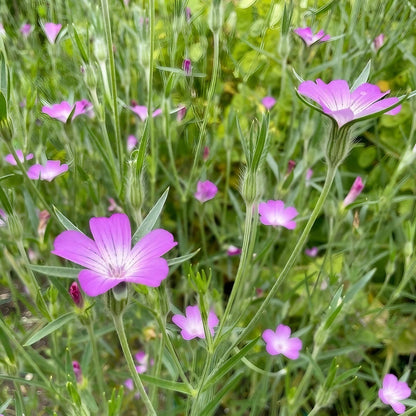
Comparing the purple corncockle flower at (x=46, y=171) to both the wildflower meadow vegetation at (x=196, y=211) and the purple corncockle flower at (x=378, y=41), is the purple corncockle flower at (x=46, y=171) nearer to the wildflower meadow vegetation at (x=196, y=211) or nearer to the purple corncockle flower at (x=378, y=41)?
the wildflower meadow vegetation at (x=196, y=211)

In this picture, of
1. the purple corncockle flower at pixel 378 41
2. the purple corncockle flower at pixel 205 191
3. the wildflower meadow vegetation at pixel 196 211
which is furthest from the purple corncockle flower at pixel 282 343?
the purple corncockle flower at pixel 378 41

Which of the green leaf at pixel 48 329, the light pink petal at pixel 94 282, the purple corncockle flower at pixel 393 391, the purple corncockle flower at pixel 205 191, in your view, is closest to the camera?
the light pink petal at pixel 94 282

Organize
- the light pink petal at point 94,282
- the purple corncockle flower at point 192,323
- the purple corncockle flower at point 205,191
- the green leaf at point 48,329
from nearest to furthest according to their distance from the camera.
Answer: the light pink petal at point 94,282 → the green leaf at point 48,329 → the purple corncockle flower at point 192,323 → the purple corncockle flower at point 205,191

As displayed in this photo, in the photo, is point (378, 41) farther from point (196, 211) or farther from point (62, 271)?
point (62, 271)

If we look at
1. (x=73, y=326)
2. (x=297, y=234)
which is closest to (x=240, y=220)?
(x=297, y=234)

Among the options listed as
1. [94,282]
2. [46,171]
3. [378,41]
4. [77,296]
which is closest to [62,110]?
[46,171]

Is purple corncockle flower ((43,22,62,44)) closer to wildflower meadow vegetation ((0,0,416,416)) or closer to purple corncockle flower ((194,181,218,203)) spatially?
wildflower meadow vegetation ((0,0,416,416))

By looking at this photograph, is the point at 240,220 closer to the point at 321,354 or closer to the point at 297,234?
the point at 297,234
